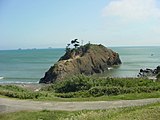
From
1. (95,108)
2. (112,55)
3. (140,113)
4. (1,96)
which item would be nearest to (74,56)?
(112,55)

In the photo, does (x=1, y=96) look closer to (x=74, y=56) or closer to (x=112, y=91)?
(x=112, y=91)

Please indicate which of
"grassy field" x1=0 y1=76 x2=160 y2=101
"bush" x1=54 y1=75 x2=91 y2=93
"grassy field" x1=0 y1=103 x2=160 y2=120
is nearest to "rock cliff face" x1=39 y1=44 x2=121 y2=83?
"bush" x1=54 y1=75 x2=91 y2=93

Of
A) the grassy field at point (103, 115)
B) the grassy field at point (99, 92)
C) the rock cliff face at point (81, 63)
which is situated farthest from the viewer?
the rock cliff face at point (81, 63)

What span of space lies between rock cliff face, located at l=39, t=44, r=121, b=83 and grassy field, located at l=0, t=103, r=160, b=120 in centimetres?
3969

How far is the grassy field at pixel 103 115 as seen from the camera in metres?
14.4

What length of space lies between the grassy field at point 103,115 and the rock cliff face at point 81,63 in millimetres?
39693

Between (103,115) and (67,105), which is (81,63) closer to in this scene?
(67,105)

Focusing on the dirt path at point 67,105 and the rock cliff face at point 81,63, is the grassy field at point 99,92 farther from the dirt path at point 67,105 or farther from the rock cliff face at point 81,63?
the rock cliff face at point 81,63

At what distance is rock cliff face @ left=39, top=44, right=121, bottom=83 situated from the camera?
6150cm

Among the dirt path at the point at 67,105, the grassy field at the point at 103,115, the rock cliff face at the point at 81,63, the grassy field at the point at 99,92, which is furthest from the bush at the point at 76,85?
the rock cliff face at the point at 81,63

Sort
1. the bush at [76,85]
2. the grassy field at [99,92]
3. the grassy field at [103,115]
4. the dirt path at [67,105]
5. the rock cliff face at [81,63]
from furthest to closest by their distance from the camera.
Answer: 1. the rock cliff face at [81,63]
2. the bush at [76,85]
3. the grassy field at [99,92]
4. the dirt path at [67,105]
5. the grassy field at [103,115]

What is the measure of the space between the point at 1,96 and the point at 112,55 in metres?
64.1

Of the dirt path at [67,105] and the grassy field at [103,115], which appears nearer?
the grassy field at [103,115]

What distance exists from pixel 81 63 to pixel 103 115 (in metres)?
53.5
